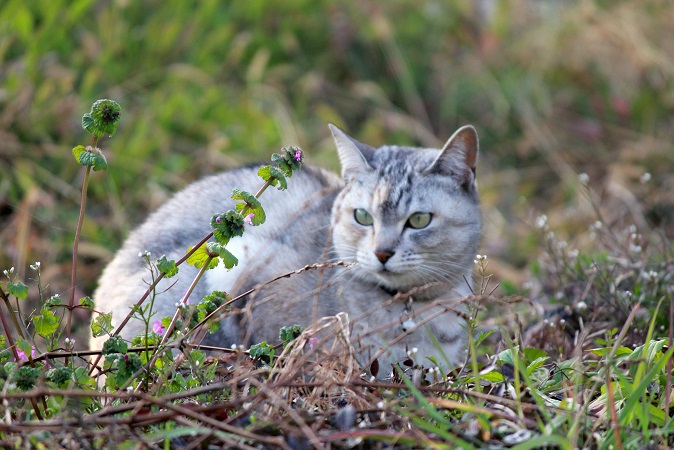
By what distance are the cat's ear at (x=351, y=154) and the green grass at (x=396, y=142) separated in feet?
2.44

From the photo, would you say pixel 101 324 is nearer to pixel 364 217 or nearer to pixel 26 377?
pixel 26 377

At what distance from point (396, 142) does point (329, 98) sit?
842mm

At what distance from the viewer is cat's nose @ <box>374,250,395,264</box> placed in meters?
2.86

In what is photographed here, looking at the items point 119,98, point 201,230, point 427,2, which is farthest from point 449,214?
point 427,2

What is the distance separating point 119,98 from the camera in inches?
207

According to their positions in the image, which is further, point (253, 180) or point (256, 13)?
point (256, 13)

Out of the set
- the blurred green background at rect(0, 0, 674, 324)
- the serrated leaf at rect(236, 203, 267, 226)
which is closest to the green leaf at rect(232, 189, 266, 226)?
the serrated leaf at rect(236, 203, 267, 226)

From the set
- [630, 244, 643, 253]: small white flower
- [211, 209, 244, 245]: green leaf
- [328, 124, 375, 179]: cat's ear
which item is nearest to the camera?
[211, 209, 244, 245]: green leaf

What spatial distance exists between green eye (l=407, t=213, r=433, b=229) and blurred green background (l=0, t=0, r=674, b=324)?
1.43 meters

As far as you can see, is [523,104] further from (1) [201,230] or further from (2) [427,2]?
(1) [201,230]

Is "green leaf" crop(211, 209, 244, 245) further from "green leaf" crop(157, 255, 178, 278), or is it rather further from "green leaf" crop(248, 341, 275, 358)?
"green leaf" crop(248, 341, 275, 358)

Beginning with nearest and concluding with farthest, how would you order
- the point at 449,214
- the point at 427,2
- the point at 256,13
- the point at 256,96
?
1. the point at 449,214
2. the point at 256,96
3. the point at 256,13
4. the point at 427,2

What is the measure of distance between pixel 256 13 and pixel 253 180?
3.23 m

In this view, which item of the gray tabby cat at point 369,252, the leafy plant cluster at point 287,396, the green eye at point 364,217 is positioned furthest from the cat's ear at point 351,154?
the leafy plant cluster at point 287,396
